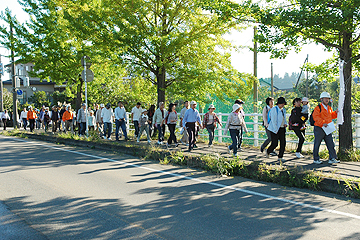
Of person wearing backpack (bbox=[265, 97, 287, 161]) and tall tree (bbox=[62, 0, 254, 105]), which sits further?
tall tree (bbox=[62, 0, 254, 105])

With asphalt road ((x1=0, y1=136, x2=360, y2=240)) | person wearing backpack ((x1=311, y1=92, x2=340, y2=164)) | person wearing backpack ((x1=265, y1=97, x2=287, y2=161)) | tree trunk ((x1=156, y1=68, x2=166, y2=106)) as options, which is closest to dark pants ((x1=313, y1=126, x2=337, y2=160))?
person wearing backpack ((x1=311, y1=92, x2=340, y2=164))

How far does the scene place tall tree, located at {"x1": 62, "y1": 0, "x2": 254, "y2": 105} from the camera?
1389cm

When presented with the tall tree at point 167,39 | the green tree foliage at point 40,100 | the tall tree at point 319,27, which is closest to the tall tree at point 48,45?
the tall tree at point 167,39

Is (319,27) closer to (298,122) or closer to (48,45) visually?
(298,122)

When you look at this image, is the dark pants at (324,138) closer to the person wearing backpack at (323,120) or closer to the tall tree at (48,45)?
the person wearing backpack at (323,120)

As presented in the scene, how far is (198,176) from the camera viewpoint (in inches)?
305

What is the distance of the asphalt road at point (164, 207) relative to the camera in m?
4.18

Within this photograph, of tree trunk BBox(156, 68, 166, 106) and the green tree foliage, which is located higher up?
the green tree foliage

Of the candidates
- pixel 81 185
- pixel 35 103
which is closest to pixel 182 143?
pixel 81 185

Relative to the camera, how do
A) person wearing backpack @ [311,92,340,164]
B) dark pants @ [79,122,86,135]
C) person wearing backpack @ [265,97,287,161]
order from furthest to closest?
dark pants @ [79,122,86,135] → person wearing backpack @ [265,97,287,161] → person wearing backpack @ [311,92,340,164]

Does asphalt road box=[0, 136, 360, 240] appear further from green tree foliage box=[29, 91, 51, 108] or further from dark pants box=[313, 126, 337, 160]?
green tree foliage box=[29, 91, 51, 108]

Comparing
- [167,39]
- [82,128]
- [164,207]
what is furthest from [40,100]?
[164,207]

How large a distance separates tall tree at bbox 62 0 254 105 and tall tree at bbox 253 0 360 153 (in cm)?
446

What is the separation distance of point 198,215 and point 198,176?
2.92 m
